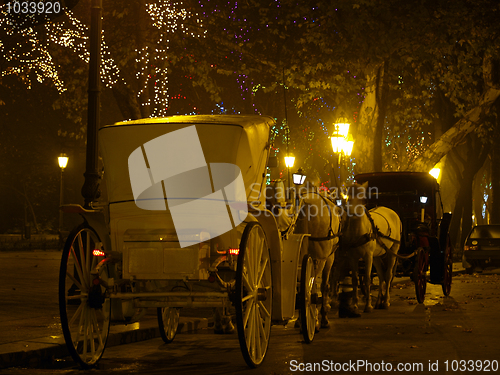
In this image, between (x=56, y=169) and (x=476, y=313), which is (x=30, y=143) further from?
(x=476, y=313)

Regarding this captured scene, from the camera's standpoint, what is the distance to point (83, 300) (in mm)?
Answer: 7625

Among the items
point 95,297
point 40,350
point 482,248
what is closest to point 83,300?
point 95,297

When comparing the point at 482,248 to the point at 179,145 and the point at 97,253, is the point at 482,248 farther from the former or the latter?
the point at 97,253

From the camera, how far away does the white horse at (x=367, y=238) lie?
40.4 feet

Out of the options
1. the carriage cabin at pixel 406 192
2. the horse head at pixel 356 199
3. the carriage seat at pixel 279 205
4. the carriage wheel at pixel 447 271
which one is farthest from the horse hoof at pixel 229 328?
the carriage cabin at pixel 406 192

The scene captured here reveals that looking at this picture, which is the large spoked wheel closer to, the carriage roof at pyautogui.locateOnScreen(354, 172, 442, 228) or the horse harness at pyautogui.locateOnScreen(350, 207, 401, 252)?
the horse harness at pyautogui.locateOnScreen(350, 207, 401, 252)

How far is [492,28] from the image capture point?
915 inches

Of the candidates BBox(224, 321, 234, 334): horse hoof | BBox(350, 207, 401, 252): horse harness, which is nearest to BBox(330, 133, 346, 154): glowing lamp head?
BBox(350, 207, 401, 252): horse harness

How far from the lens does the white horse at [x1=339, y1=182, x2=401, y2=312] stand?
12.3 meters

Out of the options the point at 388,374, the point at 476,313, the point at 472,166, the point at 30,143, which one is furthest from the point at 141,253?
the point at 30,143

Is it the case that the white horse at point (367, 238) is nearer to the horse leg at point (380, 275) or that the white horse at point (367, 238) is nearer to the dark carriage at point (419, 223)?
the horse leg at point (380, 275)

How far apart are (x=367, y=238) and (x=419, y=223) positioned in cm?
276

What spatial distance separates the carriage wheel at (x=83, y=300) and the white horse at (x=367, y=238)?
5.27 meters

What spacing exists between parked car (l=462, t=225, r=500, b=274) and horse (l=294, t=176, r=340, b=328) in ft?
44.7
